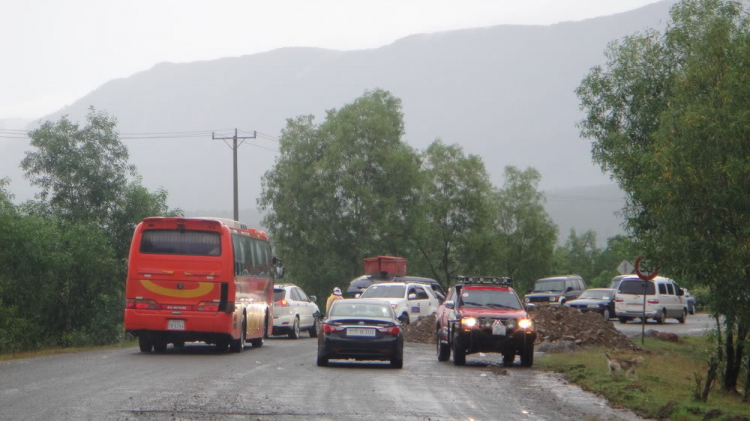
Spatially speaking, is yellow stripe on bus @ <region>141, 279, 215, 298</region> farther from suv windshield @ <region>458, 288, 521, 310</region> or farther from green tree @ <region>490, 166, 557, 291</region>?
green tree @ <region>490, 166, 557, 291</region>

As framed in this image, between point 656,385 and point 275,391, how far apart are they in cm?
684

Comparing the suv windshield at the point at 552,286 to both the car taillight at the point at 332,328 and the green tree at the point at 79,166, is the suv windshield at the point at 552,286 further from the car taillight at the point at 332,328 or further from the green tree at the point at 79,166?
the car taillight at the point at 332,328

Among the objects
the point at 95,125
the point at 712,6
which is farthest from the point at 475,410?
the point at 95,125

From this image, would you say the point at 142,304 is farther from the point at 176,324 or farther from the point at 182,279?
the point at 182,279

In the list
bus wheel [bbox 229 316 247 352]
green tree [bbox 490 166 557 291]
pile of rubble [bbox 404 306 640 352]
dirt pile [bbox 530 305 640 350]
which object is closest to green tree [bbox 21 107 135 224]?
pile of rubble [bbox 404 306 640 352]

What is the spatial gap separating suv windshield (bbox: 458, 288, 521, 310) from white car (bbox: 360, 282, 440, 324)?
12360 millimetres

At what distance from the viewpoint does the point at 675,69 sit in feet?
96.3

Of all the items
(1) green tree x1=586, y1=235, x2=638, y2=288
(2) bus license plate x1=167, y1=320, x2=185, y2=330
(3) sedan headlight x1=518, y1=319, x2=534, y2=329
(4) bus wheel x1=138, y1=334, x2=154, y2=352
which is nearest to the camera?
(3) sedan headlight x1=518, y1=319, x2=534, y2=329

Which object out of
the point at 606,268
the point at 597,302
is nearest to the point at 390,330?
the point at 597,302

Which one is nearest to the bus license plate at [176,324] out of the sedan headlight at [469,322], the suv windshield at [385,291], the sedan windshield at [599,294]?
the sedan headlight at [469,322]

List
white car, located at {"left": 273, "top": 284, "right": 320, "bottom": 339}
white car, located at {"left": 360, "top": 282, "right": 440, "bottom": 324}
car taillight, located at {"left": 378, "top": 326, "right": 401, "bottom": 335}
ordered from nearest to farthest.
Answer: car taillight, located at {"left": 378, "top": 326, "right": 401, "bottom": 335} → white car, located at {"left": 273, "top": 284, "right": 320, "bottom": 339} → white car, located at {"left": 360, "top": 282, "right": 440, "bottom": 324}

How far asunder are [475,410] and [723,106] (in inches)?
282

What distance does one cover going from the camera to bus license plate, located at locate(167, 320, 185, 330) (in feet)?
76.1

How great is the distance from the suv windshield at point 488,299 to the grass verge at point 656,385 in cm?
158
